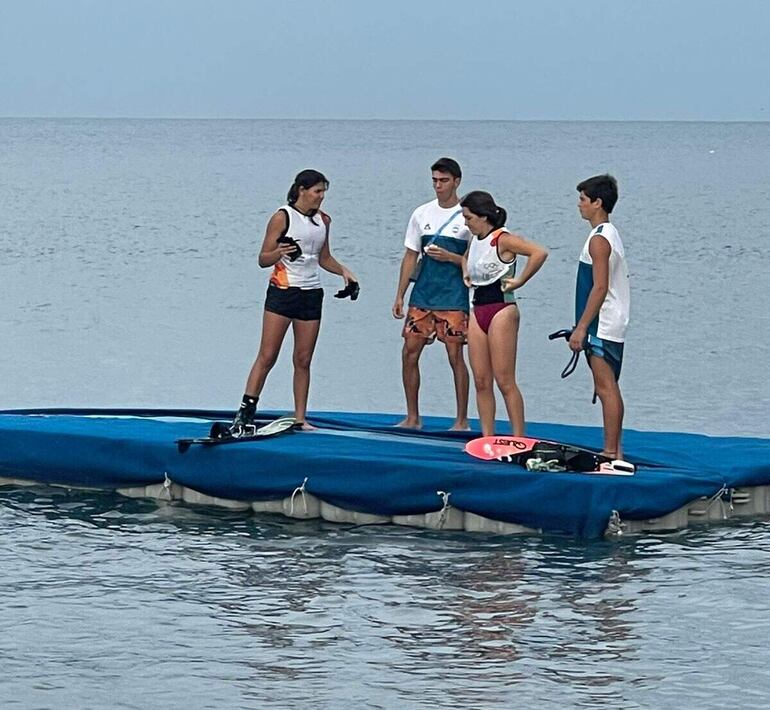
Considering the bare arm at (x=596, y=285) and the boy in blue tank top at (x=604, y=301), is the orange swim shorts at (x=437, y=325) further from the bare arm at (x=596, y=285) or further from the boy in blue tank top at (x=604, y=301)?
the bare arm at (x=596, y=285)

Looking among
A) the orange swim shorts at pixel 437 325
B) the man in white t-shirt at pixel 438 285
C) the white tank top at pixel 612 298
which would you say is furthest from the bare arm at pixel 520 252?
the orange swim shorts at pixel 437 325

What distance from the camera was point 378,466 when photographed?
10398 millimetres

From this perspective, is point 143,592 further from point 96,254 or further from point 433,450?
point 96,254

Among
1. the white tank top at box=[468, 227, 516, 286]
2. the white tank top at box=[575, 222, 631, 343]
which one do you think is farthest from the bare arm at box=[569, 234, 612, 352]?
the white tank top at box=[468, 227, 516, 286]

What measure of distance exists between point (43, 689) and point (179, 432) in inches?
144

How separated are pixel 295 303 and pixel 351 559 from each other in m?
1.91

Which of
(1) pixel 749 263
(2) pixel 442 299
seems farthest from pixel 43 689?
(1) pixel 749 263

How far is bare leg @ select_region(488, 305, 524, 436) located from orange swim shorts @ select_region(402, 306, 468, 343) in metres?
0.83

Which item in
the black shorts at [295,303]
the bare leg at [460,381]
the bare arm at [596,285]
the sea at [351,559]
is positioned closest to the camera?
the sea at [351,559]

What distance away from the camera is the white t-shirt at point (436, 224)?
37.0 ft

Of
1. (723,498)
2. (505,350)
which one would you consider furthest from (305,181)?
(723,498)

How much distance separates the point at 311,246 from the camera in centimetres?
1106

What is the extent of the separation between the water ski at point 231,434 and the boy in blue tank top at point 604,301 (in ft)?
7.10

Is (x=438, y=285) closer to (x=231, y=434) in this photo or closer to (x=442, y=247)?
(x=442, y=247)
